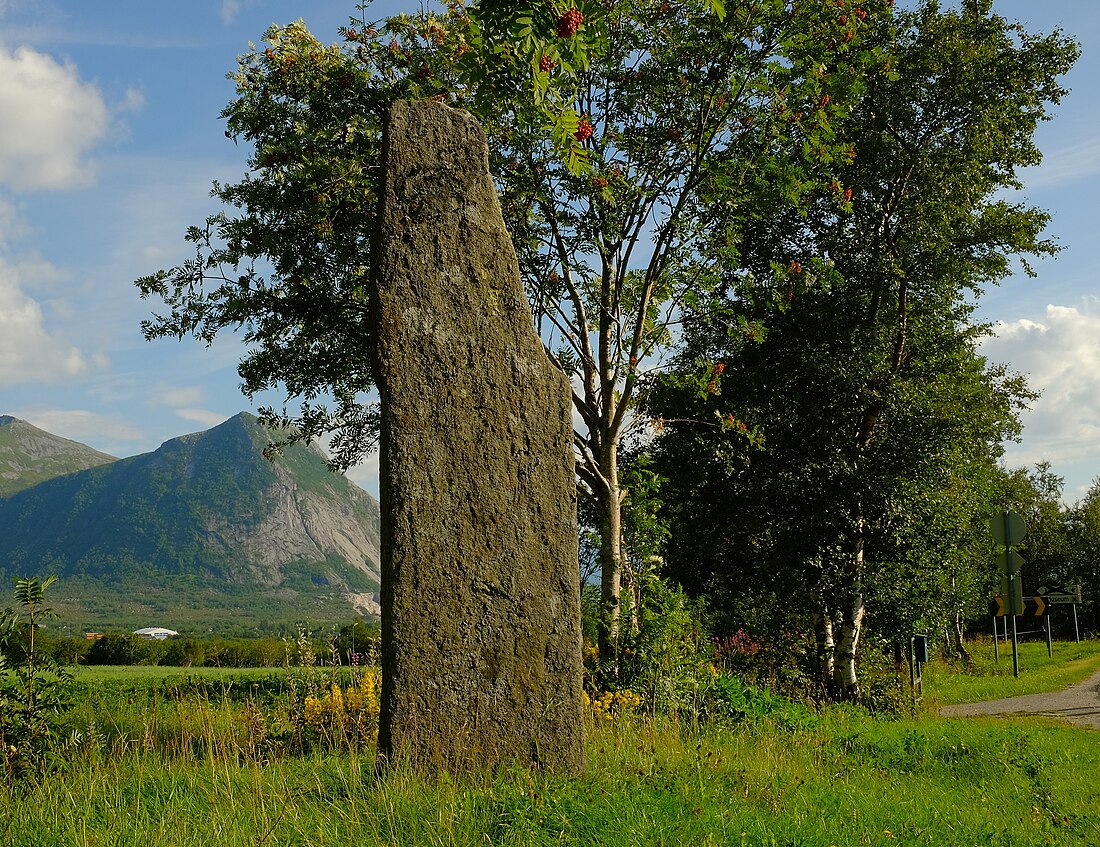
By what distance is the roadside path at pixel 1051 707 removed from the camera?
598 inches

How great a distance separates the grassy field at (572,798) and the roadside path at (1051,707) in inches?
322

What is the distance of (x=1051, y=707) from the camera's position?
16594mm

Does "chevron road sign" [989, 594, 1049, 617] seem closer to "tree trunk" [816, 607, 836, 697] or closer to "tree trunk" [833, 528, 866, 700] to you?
"tree trunk" [816, 607, 836, 697]

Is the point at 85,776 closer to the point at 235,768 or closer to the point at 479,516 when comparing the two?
the point at 235,768

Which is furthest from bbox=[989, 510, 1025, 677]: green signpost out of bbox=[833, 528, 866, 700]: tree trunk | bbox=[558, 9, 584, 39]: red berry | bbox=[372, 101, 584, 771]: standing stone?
bbox=[558, 9, 584, 39]: red berry

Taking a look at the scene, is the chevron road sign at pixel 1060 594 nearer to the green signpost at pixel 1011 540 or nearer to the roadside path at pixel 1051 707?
the green signpost at pixel 1011 540

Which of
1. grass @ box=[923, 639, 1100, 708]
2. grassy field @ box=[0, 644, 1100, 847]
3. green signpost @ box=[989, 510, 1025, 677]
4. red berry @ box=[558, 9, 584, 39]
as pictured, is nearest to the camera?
red berry @ box=[558, 9, 584, 39]

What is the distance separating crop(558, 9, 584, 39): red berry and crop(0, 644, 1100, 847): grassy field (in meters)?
4.03

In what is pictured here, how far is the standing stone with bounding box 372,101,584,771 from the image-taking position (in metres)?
5.55

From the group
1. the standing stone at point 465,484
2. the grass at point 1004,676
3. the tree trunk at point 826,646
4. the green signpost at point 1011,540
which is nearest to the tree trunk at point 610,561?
the standing stone at point 465,484

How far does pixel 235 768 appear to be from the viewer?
17.6 ft

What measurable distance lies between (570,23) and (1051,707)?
17.5 m

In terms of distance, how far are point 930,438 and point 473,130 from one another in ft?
37.6

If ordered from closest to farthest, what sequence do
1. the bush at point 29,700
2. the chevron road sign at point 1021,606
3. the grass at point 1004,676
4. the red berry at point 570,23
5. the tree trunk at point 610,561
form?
the red berry at point 570,23
the bush at point 29,700
the tree trunk at point 610,561
the grass at point 1004,676
the chevron road sign at point 1021,606
